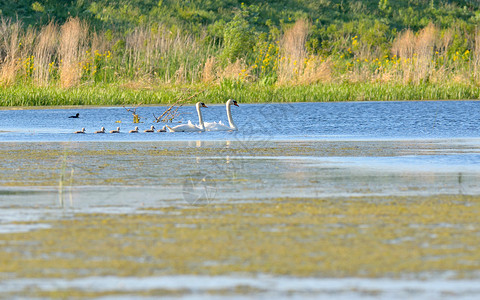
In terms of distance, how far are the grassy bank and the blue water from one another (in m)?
0.86

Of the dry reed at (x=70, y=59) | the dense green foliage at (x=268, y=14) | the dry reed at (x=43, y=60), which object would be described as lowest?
the dense green foliage at (x=268, y=14)

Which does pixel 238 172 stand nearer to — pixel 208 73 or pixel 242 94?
pixel 242 94

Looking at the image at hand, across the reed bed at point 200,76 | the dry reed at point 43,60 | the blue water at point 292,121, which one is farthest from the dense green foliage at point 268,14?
the blue water at point 292,121

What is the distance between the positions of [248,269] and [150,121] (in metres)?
15.7

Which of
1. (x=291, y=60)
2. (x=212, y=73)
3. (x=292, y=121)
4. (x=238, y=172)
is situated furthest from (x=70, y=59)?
(x=238, y=172)

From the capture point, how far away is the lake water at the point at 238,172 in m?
4.89

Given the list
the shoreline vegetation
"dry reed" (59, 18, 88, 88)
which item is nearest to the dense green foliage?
the shoreline vegetation

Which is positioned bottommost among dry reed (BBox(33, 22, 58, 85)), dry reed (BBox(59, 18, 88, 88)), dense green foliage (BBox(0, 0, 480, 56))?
dense green foliage (BBox(0, 0, 480, 56))

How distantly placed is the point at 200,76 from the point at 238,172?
61.6ft

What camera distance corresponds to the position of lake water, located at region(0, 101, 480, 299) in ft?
16.0

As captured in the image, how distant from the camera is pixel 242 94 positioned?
25.5 m

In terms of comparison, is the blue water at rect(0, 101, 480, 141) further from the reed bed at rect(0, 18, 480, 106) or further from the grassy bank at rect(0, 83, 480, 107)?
the reed bed at rect(0, 18, 480, 106)

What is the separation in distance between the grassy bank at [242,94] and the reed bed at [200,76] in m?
0.03

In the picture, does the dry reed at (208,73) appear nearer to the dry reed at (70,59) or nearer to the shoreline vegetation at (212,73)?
the shoreline vegetation at (212,73)
